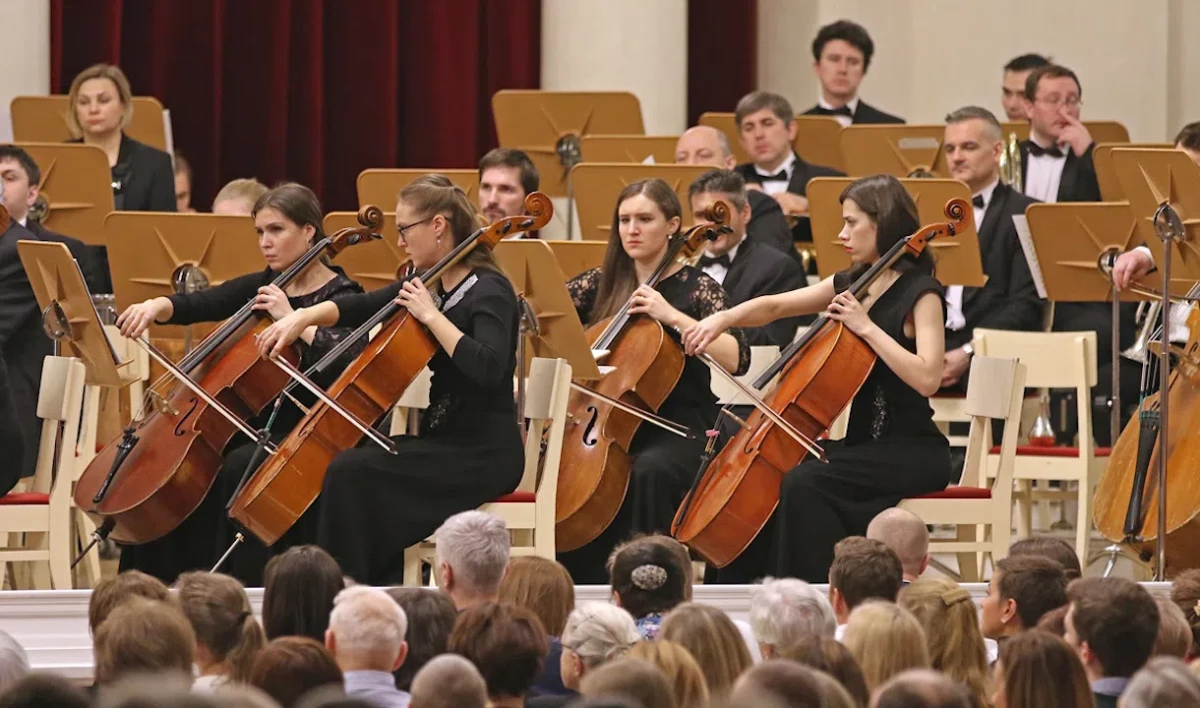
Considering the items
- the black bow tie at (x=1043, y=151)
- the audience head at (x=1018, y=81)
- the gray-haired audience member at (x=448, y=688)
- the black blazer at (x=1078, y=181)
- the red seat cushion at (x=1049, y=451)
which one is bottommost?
the gray-haired audience member at (x=448, y=688)

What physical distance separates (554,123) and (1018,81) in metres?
1.82

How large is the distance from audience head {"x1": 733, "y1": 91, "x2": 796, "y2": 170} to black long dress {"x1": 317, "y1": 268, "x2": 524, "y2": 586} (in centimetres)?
232

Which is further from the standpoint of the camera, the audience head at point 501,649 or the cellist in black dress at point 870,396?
the cellist in black dress at point 870,396

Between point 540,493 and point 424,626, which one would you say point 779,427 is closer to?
point 540,493

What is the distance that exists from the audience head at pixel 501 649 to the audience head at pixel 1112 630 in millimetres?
800

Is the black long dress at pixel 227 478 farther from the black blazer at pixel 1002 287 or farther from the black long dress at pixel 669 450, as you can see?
the black blazer at pixel 1002 287

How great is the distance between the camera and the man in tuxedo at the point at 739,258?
566cm

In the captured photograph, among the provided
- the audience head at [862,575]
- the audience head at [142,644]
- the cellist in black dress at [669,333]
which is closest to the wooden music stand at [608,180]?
the cellist in black dress at [669,333]

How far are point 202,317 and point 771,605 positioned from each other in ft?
7.42

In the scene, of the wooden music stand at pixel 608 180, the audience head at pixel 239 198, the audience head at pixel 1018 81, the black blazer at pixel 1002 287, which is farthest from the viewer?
the audience head at pixel 1018 81

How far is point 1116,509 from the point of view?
200 inches

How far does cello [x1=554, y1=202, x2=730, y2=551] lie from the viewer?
16.4 ft

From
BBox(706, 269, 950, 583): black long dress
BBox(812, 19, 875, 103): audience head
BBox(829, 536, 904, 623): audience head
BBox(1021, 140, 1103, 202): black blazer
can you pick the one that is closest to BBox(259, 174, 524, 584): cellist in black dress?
BBox(706, 269, 950, 583): black long dress

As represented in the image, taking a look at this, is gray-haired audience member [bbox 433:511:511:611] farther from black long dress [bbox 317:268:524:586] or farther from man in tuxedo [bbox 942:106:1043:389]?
man in tuxedo [bbox 942:106:1043:389]
